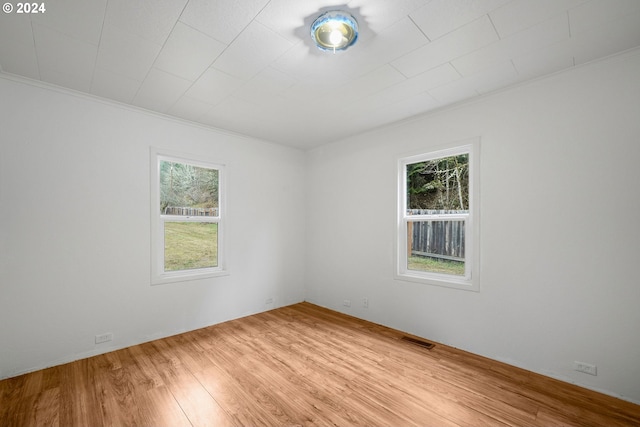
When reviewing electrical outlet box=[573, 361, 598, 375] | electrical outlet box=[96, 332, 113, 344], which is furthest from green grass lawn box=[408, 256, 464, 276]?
electrical outlet box=[96, 332, 113, 344]

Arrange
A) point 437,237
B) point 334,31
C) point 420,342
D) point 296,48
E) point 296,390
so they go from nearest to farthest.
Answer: point 334,31
point 296,48
point 296,390
point 420,342
point 437,237

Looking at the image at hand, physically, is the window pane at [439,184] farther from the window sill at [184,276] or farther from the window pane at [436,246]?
the window sill at [184,276]

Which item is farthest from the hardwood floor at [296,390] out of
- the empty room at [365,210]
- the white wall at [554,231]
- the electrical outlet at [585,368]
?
the white wall at [554,231]

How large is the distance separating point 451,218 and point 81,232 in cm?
390

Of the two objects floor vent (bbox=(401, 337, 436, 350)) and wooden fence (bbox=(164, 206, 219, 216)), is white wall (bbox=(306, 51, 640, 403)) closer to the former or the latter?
floor vent (bbox=(401, 337, 436, 350))

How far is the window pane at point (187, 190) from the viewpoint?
3.29 metres

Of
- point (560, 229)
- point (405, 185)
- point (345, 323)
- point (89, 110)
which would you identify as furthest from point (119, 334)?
point (560, 229)

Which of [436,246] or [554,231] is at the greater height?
[554,231]

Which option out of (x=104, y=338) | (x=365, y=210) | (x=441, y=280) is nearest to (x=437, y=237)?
(x=441, y=280)

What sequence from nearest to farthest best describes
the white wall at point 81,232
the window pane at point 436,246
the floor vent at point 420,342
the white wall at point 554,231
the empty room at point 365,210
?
the empty room at point 365,210 < the white wall at point 554,231 < the white wall at point 81,232 < the floor vent at point 420,342 < the window pane at point 436,246

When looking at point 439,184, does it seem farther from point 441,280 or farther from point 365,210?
point 441,280

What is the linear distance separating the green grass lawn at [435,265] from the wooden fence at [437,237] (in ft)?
0.17

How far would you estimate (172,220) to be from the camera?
329 cm

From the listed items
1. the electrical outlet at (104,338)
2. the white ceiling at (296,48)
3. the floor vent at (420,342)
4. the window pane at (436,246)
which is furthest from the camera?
the window pane at (436,246)
